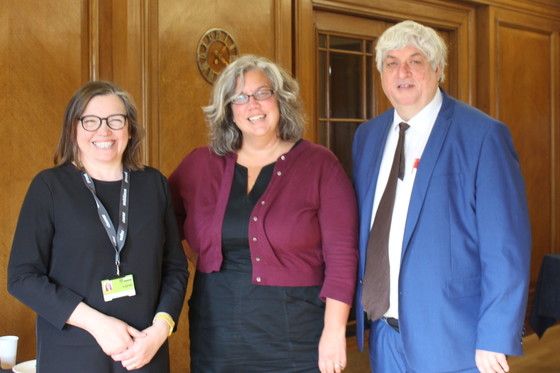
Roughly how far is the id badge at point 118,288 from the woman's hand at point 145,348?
0.13 metres

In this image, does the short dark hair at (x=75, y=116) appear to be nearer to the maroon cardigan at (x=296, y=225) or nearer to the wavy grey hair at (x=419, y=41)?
the maroon cardigan at (x=296, y=225)

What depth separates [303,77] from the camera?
14.5 feet

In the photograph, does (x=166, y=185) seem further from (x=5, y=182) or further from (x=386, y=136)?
(x=5, y=182)

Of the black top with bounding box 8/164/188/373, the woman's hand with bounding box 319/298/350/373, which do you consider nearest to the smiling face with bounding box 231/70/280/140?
the black top with bounding box 8/164/188/373

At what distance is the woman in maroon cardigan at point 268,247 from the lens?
7.18 feet

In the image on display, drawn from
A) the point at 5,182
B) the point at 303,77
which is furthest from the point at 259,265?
the point at 303,77

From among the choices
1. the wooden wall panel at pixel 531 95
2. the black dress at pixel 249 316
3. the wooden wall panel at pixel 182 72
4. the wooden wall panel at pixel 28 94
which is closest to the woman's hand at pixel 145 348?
the black dress at pixel 249 316

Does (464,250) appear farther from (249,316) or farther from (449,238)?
(249,316)

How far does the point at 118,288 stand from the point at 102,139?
0.44 metres

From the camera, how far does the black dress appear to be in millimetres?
2199

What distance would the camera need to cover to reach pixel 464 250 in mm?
2080

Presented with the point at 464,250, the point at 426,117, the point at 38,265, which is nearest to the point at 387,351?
the point at 464,250

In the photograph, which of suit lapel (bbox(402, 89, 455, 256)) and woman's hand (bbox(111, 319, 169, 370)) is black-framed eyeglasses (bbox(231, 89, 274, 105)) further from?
woman's hand (bbox(111, 319, 169, 370))

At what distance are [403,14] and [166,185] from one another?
3.51m
